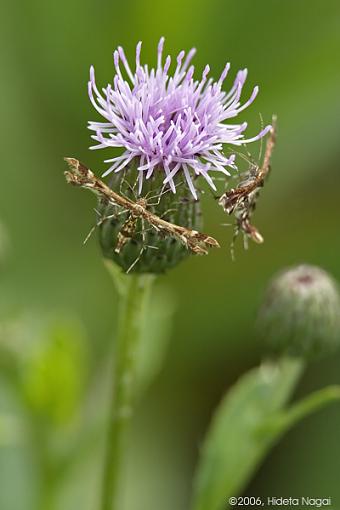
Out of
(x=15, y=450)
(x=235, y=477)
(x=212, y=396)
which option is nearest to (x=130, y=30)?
(x=212, y=396)

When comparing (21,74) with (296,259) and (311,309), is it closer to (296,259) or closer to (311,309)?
(296,259)

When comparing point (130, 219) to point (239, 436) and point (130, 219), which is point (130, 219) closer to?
point (130, 219)

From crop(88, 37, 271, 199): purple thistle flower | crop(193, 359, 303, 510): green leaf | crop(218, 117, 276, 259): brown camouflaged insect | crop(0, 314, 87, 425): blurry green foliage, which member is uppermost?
crop(88, 37, 271, 199): purple thistle flower

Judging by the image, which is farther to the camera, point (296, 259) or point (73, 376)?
point (296, 259)

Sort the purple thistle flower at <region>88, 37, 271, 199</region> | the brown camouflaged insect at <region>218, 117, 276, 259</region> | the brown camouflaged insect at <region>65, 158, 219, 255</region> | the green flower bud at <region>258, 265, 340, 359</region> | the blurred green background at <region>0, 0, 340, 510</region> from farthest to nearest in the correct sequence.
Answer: the blurred green background at <region>0, 0, 340, 510</region> → the green flower bud at <region>258, 265, 340, 359</region> → the brown camouflaged insect at <region>218, 117, 276, 259</region> → the brown camouflaged insect at <region>65, 158, 219, 255</region> → the purple thistle flower at <region>88, 37, 271, 199</region>

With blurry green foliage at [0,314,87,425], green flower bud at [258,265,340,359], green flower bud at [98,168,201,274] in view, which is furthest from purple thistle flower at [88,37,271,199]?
blurry green foliage at [0,314,87,425]

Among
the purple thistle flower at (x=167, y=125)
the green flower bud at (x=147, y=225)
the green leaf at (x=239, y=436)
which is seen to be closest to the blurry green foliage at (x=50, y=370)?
the green leaf at (x=239, y=436)

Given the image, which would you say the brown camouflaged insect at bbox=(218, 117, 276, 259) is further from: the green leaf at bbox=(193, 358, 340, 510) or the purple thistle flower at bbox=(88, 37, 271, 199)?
the green leaf at bbox=(193, 358, 340, 510)
